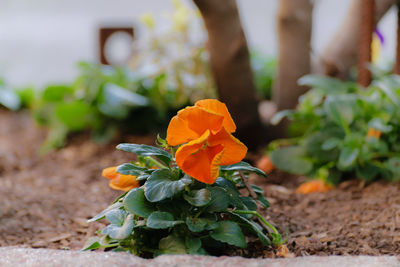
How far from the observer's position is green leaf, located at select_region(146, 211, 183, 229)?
81cm

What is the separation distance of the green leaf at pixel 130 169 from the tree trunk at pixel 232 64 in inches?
35.2

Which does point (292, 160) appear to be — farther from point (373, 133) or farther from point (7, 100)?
point (7, 100)

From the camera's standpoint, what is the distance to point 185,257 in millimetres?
788

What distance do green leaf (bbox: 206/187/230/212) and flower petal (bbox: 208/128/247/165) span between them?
6cm

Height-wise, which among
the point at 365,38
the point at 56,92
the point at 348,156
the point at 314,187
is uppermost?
the point at 365,38

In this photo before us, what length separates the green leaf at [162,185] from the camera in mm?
831

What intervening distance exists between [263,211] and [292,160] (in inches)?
19.6

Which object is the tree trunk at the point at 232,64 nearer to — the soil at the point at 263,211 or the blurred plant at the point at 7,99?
the soil at the point at 263,211

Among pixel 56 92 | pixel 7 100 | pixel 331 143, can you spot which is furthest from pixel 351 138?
pixel 7 100

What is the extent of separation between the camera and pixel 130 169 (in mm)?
906

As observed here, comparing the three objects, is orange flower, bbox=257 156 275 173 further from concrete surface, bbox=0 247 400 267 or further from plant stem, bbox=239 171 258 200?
concrete surface, bbox=0 247 400 267

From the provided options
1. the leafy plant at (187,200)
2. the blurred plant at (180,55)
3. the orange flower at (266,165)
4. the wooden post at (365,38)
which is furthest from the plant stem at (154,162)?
the blurred plant at (180,55)

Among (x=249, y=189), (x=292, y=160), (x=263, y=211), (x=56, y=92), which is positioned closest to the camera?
(x=249, y=189)

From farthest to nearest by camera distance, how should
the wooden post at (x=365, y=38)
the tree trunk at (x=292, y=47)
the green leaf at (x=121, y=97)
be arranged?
1. the green leaf at (x=121, y=97)
2. the tree trunk at (x=292, y=47)
3. the wooden post at (x=365, y=38)
